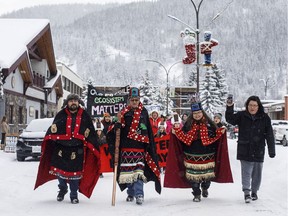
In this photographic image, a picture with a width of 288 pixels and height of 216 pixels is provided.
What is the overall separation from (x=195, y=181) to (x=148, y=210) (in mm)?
1243

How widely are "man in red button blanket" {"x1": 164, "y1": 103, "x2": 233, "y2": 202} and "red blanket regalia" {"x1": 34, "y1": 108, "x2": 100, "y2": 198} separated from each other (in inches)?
53.7

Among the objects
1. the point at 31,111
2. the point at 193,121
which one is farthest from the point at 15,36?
the point at 193,121

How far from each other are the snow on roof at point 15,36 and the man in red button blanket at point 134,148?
17.0 m

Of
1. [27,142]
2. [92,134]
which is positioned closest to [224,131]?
[92,134]

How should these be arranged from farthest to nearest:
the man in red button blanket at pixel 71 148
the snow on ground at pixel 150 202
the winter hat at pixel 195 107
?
the winter hat at pixel 195 107
the man in red button blanket at pixel 71 148
the snow on ground at pixel 150 202

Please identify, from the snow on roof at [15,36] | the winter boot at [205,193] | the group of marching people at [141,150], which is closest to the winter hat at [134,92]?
the group of marching people at [141,150]

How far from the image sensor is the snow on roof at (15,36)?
25453 mm

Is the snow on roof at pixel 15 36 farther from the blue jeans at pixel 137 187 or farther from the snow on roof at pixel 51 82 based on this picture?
the blue jeans at pixel 137 187

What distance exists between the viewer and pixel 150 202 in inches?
332

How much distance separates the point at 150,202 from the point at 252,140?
2.04m

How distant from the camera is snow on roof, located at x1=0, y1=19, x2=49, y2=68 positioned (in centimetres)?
2545

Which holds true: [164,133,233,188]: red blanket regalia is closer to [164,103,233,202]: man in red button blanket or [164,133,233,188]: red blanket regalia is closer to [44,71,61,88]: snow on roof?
[164,103,233,202]: man in red button blanket

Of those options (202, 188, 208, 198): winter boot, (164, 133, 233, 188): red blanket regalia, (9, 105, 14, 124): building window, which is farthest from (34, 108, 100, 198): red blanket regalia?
(9, 105, 14, 124): building window

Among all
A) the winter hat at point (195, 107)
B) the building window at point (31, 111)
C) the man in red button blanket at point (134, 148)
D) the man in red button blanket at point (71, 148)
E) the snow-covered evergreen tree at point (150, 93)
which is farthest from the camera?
the snow-covered evergreen tree at point (150, 93)
